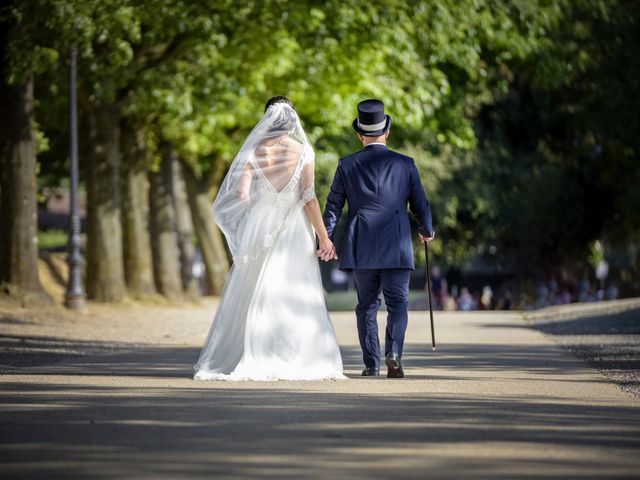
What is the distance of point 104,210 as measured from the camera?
95.1 ft

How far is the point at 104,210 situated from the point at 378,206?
16971 millimetres

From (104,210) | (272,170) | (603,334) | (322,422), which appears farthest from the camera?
(104,210)

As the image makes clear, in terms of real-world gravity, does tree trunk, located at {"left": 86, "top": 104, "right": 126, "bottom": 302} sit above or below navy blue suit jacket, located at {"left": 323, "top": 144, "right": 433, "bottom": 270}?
above

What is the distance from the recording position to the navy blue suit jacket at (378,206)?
12.6m

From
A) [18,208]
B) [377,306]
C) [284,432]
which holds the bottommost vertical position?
[284,432]

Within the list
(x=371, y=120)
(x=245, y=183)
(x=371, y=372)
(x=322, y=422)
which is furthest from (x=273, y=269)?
(x=322, y=422)

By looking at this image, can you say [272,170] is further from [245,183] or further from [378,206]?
[378,206]

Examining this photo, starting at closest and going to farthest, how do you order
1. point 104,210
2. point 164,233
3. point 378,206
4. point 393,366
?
point 393,366
point 378,206
point 104,210
point 164,233

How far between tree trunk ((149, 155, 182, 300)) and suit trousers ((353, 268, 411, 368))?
21.5 m

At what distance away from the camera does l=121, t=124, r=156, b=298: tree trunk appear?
31.8 m

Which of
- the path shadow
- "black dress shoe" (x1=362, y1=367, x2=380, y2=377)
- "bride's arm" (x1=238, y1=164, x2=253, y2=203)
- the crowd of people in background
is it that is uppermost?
"bride's arm" (x1=238, y1=164, x2=253, y2=203)

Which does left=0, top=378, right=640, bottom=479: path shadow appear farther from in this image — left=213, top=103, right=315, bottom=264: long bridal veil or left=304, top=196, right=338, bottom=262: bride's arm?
left=213, top=103, right=315, bottom=264: long bridal veil

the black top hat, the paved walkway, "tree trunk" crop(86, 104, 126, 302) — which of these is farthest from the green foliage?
the paved walkway

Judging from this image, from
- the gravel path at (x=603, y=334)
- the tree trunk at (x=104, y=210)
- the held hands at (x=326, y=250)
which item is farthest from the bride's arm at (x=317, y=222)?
the tree trunk at (x=104, y=210)
